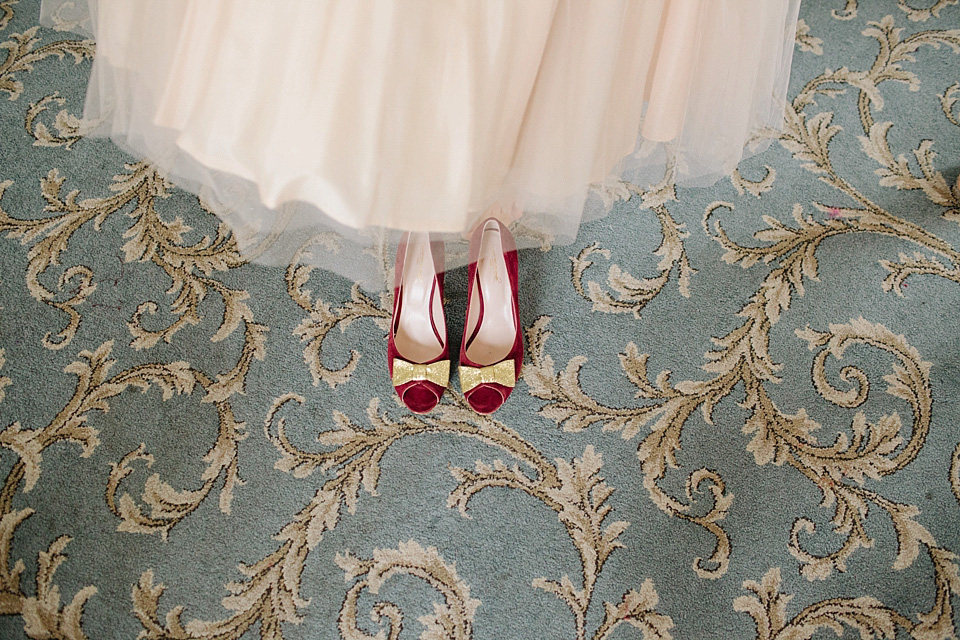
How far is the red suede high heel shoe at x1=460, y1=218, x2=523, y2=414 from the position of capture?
1.01m

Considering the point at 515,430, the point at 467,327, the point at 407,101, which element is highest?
the point at 407,101

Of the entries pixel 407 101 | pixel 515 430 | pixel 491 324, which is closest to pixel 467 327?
pixel 491 324

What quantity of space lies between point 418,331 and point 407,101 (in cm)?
49

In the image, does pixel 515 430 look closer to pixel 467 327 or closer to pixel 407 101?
pixel 467 327

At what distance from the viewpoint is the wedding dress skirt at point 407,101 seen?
0.60m

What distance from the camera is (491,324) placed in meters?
1.07

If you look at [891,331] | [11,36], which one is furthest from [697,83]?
[11,36]

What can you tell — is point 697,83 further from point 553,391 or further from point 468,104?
point 553,391

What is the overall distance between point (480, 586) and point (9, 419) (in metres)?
0.74

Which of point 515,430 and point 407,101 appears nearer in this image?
point 407,101

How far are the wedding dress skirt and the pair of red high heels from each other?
0.53 feet

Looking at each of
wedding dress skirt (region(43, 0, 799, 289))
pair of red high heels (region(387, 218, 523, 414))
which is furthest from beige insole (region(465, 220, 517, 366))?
wedding dress skirt (region(43, 0, 799, 289))

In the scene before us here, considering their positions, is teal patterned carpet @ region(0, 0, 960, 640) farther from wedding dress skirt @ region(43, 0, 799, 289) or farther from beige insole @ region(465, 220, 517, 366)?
wedding dress skirt @ region(43, 0, 799, 289)

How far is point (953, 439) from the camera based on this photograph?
3.39ft
